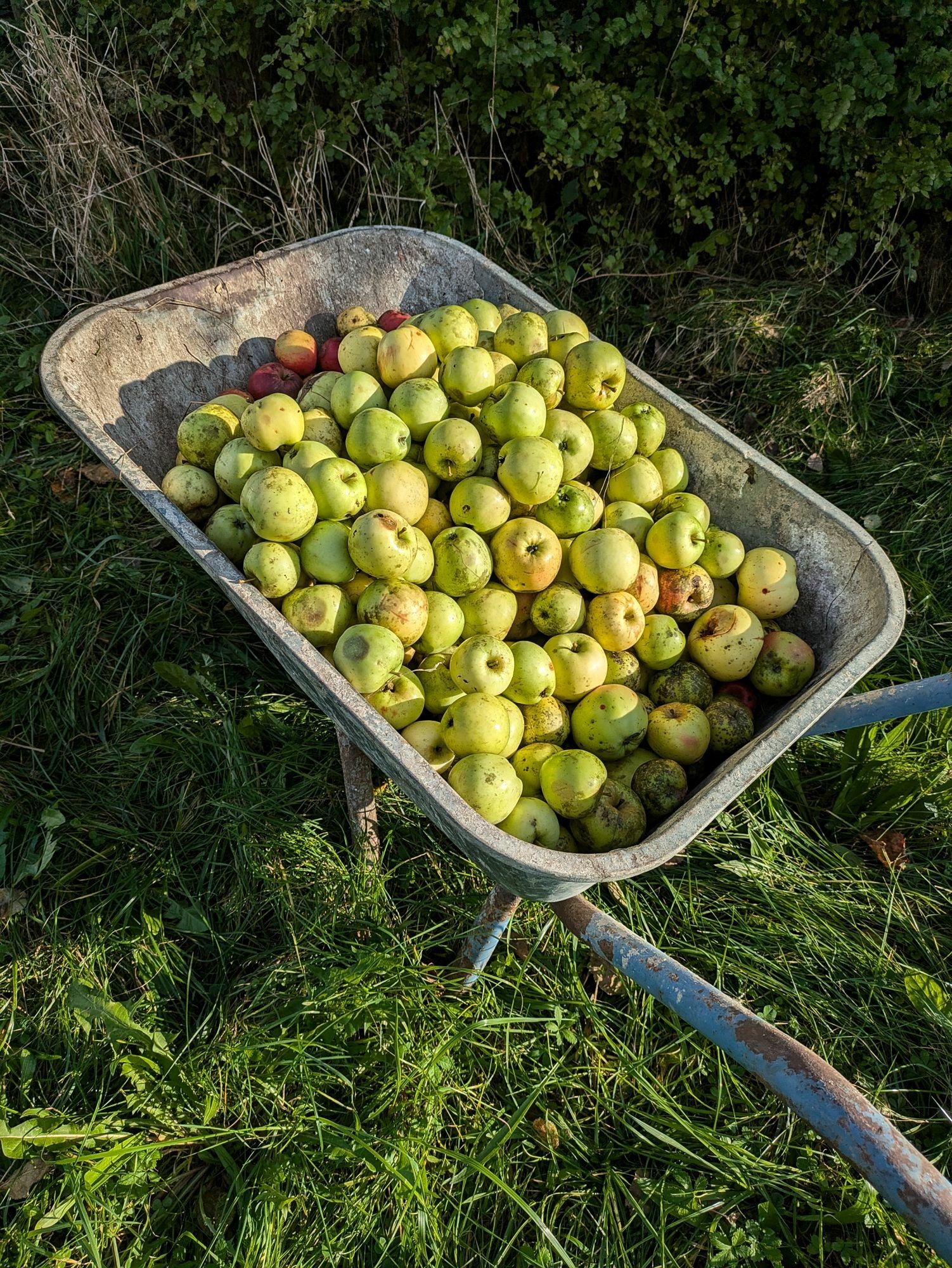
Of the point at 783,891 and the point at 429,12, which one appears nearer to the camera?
the point at 783,891

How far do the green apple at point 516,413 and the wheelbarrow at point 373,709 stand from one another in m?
0.52

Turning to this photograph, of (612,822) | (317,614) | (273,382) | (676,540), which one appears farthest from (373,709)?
(273,382)

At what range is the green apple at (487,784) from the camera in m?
1.95

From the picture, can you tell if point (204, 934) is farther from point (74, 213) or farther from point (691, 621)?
point (74, 213)

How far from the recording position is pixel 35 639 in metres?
3.31

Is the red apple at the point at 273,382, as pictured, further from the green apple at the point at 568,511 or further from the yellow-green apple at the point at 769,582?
the yellow-green apple at the point at 769,582

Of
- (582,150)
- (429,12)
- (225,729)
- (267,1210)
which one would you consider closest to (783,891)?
(267,1210)

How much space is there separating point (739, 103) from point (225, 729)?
379 cm

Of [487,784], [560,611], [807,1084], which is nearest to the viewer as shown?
[807,1084]

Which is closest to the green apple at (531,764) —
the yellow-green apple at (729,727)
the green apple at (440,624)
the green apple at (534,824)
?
the green apple at (534,824)

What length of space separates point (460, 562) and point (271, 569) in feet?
1.67

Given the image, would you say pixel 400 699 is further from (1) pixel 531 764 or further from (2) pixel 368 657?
(1) pixel 531 764

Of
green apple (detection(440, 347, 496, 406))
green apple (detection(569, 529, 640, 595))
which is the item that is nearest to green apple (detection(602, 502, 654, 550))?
green apple (detection(569, 529, 640, 595))

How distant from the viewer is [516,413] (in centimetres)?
241
